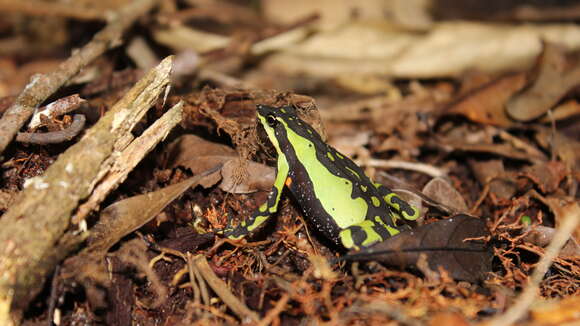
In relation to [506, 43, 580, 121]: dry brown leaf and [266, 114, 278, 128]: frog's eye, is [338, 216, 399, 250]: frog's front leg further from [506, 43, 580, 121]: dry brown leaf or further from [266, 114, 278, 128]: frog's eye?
[506, 43, 580, 121]: dry brown leaf

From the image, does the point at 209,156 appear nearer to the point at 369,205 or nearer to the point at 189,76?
the point at 369,205

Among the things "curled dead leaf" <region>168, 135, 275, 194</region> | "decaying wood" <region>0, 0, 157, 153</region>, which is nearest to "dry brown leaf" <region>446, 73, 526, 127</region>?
"curled dead leaf" <region>168, 135, 275, 194</region>

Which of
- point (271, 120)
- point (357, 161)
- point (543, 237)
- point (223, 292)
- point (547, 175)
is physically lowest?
point (223, 292)

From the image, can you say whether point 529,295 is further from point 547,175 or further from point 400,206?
point 547,175


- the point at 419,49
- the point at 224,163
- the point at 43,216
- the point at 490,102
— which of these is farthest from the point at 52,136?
the point at 419,49

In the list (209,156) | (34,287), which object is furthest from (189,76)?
(34,287)

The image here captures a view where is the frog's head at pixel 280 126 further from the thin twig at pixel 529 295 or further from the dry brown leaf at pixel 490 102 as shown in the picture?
the dry brown leaf at pixel 490 102

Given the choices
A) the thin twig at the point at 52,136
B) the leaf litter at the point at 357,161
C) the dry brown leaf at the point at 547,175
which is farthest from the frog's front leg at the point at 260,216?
the dry brown leaf at the point at 547,175
